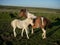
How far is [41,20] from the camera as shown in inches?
571

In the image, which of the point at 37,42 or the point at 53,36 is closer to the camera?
the point at 37,42

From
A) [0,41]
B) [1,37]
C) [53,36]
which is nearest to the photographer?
[0,41]

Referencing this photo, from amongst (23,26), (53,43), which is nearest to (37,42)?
(53,43)

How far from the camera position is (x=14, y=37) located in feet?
47.1

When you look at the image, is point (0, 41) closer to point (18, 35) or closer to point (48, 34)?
point (18, 35)

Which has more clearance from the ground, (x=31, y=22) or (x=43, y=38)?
(x=31, y=22)

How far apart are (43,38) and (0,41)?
312 centimetres

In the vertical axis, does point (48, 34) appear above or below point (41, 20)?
below

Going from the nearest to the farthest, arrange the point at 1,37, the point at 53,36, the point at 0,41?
the point at 0,41, the point at 1,37, the point at 53,36

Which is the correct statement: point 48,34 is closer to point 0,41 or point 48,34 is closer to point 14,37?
point 14,37

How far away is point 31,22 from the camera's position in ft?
47.1

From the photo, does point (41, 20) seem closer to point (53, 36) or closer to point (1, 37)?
point (53, 36)

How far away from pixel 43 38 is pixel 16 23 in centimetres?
222

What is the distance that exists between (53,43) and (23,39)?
212cm
